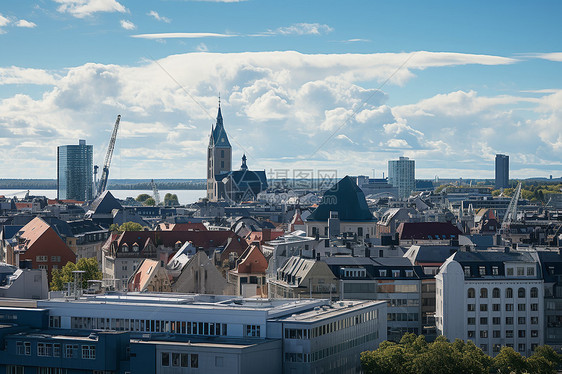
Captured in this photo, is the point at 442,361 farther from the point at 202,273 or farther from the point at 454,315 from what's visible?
the point at 202,273

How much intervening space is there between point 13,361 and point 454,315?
43656 millimetres

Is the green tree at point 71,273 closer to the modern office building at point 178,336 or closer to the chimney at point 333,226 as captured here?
the chimney at point 333,226

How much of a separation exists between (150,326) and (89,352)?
16.1 ft

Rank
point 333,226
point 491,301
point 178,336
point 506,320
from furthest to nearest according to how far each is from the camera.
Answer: point 333,226 → point 506,320 → point 491,301 → point 178,336

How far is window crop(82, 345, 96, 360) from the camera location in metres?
72.4

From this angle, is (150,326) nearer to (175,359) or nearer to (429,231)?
(175,359)

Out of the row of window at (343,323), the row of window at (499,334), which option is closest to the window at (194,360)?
the row of window at (343,323)

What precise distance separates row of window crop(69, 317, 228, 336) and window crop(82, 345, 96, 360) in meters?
4.41

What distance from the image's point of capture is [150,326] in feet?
248

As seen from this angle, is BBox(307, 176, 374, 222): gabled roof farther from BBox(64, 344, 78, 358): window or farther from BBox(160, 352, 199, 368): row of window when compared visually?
BBox(160, 352, 199, 368): row of window

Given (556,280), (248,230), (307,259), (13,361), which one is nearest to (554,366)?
(556,280)

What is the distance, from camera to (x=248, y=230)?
7490 inches

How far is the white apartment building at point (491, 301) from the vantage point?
10338cm

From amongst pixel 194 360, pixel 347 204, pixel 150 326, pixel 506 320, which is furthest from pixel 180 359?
pixel 347 204
